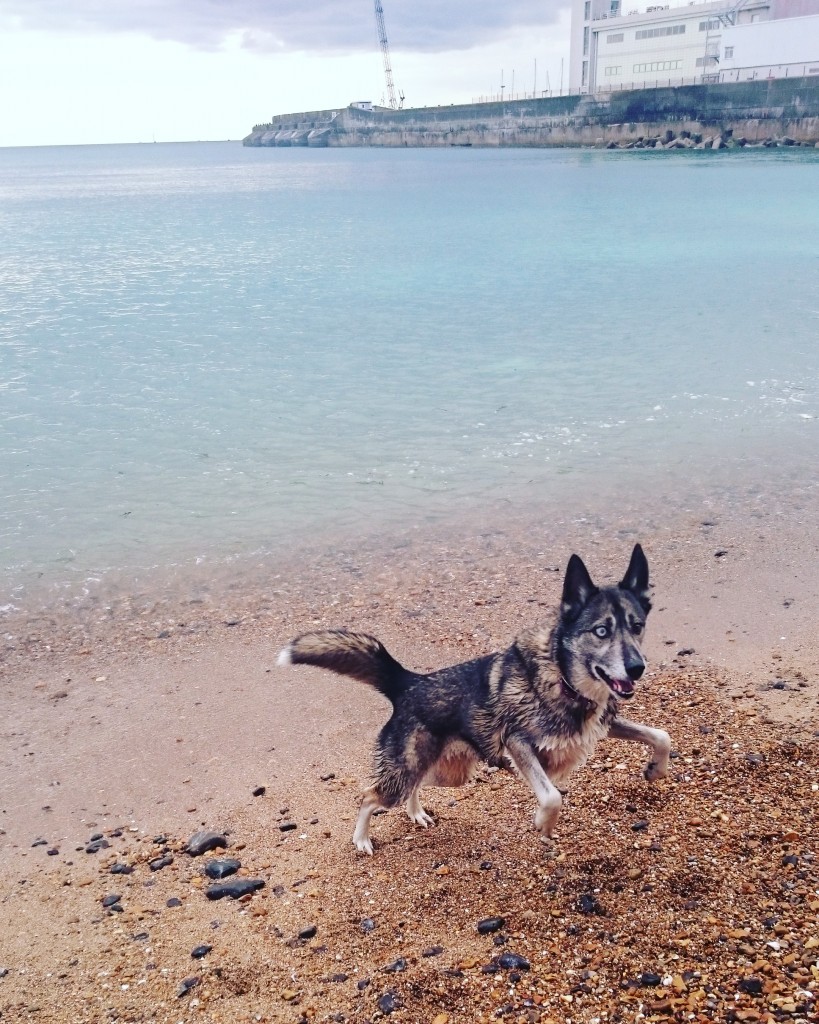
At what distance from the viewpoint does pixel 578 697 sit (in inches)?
197

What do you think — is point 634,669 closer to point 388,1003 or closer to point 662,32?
point 388,1003

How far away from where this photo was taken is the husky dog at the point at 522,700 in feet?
16.2

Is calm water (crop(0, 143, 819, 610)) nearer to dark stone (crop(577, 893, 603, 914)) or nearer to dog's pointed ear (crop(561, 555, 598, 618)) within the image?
dog's pointed ear (crop(561, 555, 598, 618))

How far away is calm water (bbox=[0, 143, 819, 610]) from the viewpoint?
12898 mm

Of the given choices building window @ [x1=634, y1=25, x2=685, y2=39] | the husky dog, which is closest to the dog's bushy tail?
the husky dog

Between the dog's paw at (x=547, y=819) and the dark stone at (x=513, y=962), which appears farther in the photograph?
the dog's paw at (x=547, y=819)

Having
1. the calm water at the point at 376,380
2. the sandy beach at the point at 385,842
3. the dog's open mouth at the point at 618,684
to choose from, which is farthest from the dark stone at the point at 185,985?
the calm water at the point at 376,380

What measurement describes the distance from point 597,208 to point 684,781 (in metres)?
56.7

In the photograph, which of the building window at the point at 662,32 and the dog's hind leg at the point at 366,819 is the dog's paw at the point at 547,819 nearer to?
the dog's hind leg at the point at 366,819

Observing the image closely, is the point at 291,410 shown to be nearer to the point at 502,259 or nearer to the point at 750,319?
the point at 750,319

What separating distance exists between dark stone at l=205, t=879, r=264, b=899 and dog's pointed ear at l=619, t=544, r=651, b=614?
2641 mm

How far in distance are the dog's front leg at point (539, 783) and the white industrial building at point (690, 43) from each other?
11469 cm

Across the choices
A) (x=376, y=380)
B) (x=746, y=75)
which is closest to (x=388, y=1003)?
(x=376, y=380)

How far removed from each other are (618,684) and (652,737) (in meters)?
0.74
